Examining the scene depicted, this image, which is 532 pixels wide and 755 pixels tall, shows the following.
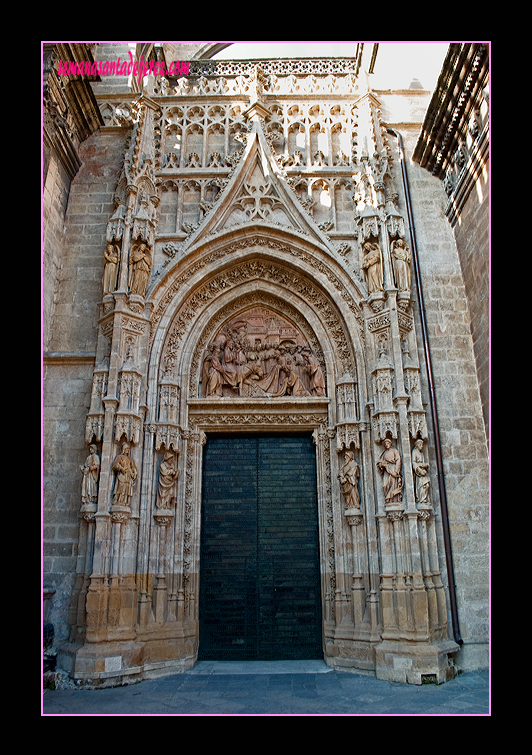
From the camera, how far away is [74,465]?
9.33 meters

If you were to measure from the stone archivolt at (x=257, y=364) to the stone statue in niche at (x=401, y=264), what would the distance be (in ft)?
0.22

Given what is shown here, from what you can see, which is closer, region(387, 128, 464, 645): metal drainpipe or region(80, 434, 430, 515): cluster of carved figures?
region(387, 128, 464, 645): metal drainpipe

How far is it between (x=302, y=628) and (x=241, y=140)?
9804 millimetres

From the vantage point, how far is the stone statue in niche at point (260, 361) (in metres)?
10.4

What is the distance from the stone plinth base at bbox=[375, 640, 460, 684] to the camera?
7.55 metres

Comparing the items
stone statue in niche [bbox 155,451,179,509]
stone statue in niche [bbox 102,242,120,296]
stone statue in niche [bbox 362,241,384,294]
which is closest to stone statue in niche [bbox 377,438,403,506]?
stone statue in niche [bbox 362,241,384,294]

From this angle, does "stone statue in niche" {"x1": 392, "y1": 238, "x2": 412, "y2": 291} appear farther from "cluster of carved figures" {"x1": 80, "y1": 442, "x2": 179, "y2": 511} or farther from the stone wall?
"cluster of carved figures" {"x1": 80, "y1": 442, "x2": 179, "y2": 511}

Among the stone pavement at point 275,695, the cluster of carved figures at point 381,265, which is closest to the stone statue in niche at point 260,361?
the cluster of carved figures at point 381,265

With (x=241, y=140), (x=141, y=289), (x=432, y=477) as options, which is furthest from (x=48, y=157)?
(x=432, y=477)

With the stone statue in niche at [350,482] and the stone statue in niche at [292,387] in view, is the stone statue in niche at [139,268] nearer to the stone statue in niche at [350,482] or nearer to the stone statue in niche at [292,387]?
the stone statue in niche at [292,387]

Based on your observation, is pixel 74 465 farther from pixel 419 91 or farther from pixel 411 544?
pixel 419 91

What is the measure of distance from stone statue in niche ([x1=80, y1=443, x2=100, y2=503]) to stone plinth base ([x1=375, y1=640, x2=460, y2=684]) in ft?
16.4

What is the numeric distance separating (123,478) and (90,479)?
0.55 meters

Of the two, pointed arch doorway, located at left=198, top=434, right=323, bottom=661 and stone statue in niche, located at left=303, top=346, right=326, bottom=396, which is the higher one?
stone statue in niche, located at left=303, top=346, right=326, bottom=396
